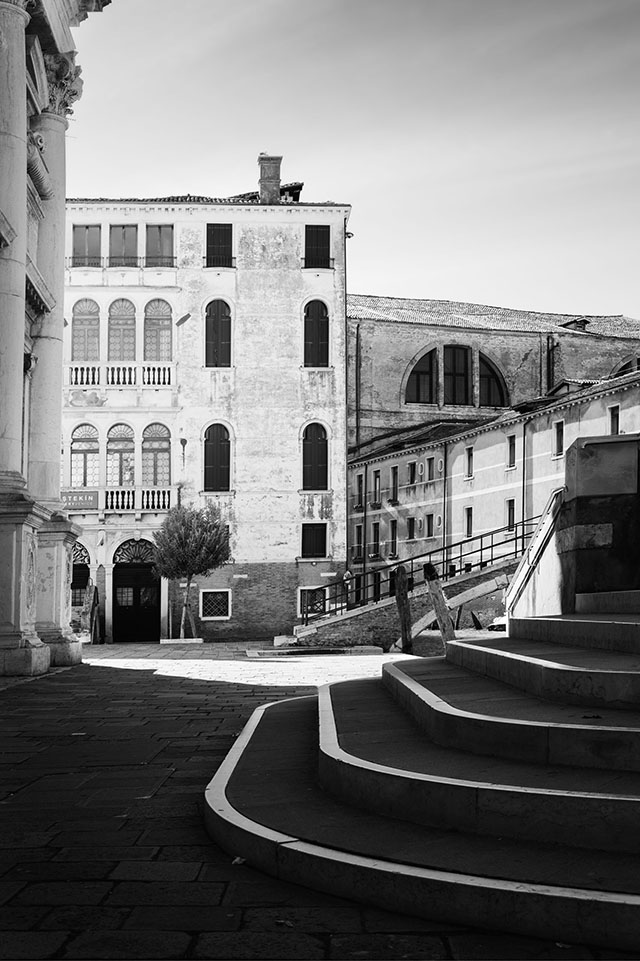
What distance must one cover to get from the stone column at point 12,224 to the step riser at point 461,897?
1099 cm

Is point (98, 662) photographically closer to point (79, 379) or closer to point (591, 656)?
point (591, 656)

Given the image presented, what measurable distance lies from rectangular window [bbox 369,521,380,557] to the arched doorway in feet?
36.7

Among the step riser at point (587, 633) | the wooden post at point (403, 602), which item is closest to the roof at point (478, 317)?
the wooden post at point (403, 602)

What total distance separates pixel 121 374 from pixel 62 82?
21.2m

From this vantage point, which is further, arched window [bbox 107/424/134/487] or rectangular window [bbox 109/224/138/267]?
rectangular window [bbox 109/224/138/267]

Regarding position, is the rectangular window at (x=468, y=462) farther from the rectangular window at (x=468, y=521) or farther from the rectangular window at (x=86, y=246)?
the rectangular window at (x=86, y=246)

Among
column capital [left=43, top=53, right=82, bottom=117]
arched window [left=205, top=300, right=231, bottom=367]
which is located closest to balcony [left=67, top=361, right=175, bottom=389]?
arched window [left=205, top=300, right=231, bottom=367]

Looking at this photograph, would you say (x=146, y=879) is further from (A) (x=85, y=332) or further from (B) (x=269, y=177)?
(B) (x=269, y=177)

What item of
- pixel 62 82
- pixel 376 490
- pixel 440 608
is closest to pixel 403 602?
pixel 440 608

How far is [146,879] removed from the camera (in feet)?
14.8

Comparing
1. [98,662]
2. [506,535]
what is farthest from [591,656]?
Result: [506,535]

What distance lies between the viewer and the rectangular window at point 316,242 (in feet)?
133

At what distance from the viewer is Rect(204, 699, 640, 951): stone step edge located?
3.64 meters

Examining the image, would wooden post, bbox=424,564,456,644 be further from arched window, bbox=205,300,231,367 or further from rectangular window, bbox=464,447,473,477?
arched window, bbox=205,300,231,367
